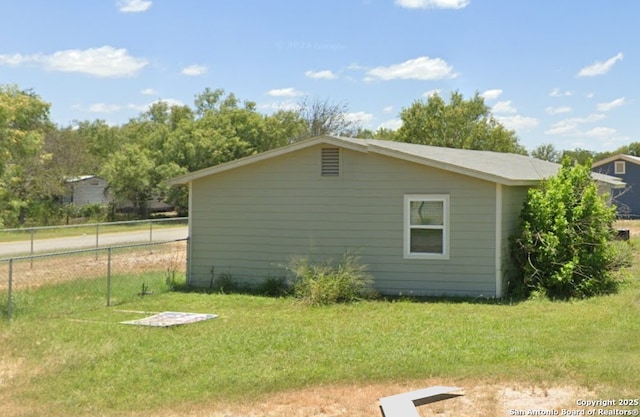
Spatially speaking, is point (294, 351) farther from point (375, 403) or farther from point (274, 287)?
point (274, 287)

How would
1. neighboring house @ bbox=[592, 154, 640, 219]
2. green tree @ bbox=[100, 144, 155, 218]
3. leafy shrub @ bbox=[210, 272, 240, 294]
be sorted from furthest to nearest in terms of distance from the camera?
green tree @ bbox=[100, 144, 155, 218] → neighboring house @ bbox=[592, 154, 640, 219] → leafy shrub @ bbox=[210, 272, 240, 294]

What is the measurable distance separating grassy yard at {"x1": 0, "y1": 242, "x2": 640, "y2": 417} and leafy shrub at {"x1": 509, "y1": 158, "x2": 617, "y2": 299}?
0.69 metres

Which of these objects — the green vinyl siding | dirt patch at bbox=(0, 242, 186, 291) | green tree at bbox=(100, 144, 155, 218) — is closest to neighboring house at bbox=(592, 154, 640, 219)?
green tree at bbox=(100, 144, 155, 218)

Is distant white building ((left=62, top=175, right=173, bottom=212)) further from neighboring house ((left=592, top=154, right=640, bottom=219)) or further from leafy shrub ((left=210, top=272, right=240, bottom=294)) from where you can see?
leafy shrub ((left=210, top=272, right=240, bottom=294))

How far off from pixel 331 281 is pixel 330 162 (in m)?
2.44

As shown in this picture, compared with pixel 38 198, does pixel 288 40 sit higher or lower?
higher

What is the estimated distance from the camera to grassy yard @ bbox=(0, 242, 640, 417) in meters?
5.78

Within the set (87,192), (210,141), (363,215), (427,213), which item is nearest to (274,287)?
(363,215)

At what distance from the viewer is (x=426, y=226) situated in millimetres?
11453

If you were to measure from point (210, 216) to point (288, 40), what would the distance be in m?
5.12

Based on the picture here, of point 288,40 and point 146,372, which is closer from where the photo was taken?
point 146,372

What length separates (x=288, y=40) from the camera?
1529 centimetres

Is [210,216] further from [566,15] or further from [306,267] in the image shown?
[566,15]

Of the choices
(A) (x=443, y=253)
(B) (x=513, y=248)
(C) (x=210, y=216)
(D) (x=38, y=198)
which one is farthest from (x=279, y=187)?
(D) (x=38, y=198)
